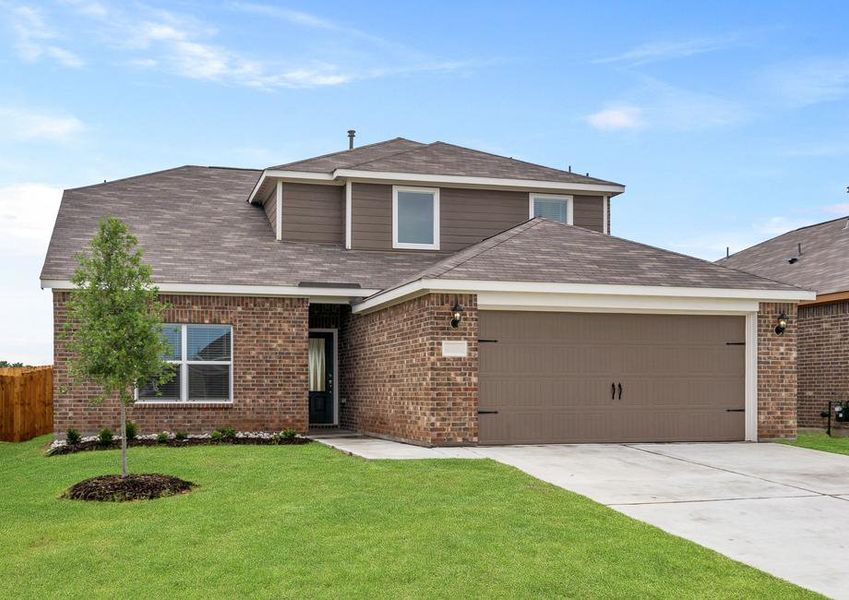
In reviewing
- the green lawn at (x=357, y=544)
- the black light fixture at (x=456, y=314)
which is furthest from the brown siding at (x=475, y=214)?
the green lawn at (x=357, y=544)

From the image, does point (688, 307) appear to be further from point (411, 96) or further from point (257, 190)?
point (257, 190)

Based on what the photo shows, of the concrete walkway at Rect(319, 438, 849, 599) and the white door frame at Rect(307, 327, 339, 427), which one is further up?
the white door frame at Rect(307, 327, 339, 427)

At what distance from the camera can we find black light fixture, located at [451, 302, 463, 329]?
45.9 ft

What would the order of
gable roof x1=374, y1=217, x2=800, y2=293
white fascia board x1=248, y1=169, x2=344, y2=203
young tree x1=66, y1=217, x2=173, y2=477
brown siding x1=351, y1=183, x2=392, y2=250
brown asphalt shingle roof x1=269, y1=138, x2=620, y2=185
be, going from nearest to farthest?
young tree x1=66, y1=217, x2=173, y2=477 < gable roof x1=374, y1=217, x2=800, y2=293 < white fascia board x1=248, y1=169, x2=344, y2=203 < brown siding x1=351, y1=183, x2=392, y2=250 < brown asphalt shingle roof x1=269, y1=138, x2=620, y2=185

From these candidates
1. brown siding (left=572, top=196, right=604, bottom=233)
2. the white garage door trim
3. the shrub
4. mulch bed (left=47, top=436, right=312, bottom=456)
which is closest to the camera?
the white garage door trim

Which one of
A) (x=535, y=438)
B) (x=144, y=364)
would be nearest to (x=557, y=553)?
(x=144, y=364)

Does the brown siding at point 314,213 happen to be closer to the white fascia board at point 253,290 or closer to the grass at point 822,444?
the white fascia board at point 253,290

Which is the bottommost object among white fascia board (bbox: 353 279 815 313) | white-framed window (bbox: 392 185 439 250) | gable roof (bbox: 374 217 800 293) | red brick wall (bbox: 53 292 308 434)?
red brick wall (bbox: 53 292 308 434)

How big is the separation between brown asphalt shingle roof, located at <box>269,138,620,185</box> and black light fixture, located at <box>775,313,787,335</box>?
22.5ft

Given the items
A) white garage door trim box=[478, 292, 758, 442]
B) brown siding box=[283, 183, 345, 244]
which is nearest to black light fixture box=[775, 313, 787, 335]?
white garage door trim box=[478, 292, 758, 442]

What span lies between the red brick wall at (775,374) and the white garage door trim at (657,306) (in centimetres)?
12

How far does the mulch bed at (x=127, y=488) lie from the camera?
1038 cm

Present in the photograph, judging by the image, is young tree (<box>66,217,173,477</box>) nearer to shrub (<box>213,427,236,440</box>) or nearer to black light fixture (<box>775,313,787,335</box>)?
shrub (<box>213,427,236,440</box>)

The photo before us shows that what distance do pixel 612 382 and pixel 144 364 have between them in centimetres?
785
